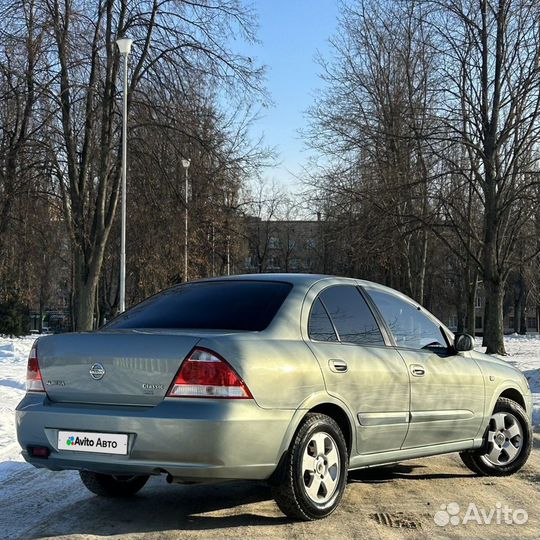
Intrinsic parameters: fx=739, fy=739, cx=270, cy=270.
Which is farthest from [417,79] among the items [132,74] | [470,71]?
[132,74]

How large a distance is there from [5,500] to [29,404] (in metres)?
1.09

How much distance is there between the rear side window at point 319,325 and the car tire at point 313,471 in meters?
0.57

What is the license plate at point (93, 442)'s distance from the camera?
4520 millimetres

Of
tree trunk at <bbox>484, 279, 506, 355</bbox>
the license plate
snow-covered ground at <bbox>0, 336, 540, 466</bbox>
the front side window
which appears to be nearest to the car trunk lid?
the license plate

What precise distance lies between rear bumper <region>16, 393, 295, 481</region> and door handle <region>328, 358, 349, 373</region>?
0.54 metres

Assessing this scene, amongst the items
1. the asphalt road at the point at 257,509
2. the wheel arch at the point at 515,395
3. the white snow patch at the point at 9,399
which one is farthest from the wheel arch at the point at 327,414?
the white snow patch at the point at 9,399

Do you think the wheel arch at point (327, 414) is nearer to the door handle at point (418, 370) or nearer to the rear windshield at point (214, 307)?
the rear windshield at point (214, 307)

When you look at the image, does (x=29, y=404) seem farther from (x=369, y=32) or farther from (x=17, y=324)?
(x=17, y=324)

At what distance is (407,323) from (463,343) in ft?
1.74

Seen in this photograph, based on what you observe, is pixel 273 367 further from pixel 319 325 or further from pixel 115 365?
pixel 115 365

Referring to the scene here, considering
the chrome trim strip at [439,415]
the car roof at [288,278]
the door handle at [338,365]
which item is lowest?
the chrome trim strip at [439,415]

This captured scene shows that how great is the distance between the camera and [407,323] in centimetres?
624

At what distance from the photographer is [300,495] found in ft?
15.6

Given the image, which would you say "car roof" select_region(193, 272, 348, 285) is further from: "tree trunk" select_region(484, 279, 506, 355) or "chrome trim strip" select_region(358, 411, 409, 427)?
"tree trunk" select_region(484, 279, 506, 355)
